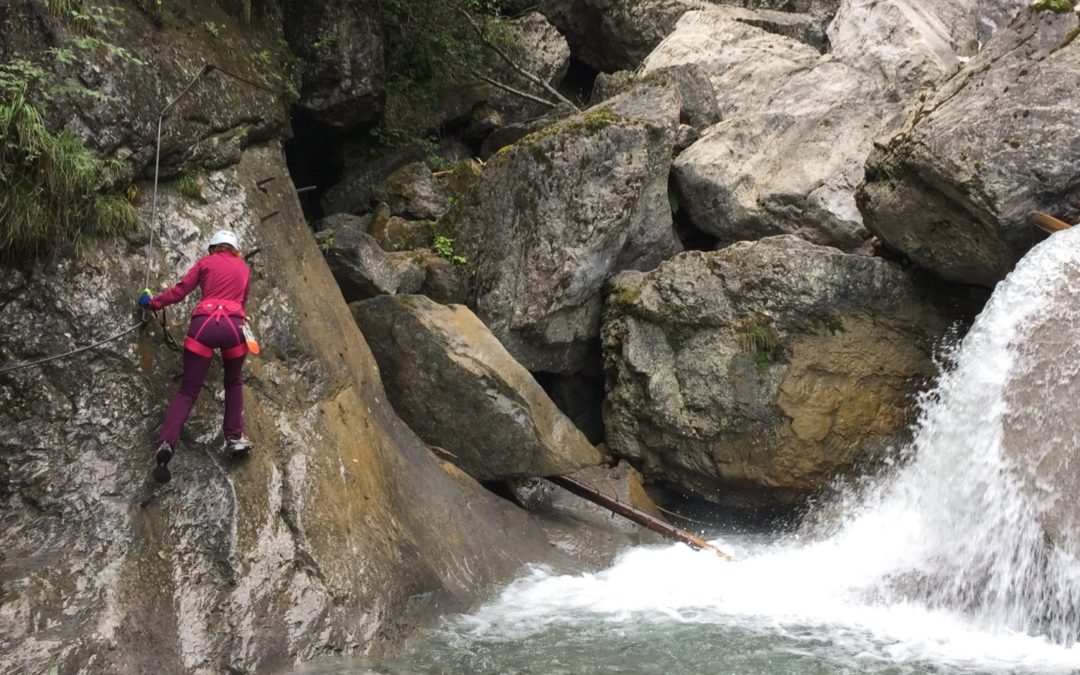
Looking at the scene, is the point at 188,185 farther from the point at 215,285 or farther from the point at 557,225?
the point at 557,225

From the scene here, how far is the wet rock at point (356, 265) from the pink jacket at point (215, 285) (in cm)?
320

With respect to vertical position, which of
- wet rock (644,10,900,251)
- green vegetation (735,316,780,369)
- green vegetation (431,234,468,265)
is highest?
wet rock (644,10,900,251)

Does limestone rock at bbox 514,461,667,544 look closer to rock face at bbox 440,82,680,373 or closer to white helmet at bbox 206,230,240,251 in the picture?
rock face at bbox 440,82,680,373

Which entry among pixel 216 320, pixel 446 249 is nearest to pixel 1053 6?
pixel 446 249

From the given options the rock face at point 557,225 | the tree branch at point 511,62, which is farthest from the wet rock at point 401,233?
the tree branch at point 511,62

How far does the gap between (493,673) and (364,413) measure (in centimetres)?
287

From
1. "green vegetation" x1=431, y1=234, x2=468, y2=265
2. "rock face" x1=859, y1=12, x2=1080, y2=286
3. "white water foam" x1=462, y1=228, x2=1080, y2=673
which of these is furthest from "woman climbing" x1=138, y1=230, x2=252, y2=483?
"rock face" x1=859, y1=12, x2=1080, y2=286

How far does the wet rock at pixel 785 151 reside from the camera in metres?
11.8

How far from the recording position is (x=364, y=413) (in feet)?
26.8

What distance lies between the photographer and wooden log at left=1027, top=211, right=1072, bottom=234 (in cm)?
868

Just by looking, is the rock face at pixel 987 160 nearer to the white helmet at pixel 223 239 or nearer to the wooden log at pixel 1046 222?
the wooden log at pixel 1046 222

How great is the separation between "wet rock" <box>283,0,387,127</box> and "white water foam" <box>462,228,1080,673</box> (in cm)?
794

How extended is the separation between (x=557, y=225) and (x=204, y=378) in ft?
18.1

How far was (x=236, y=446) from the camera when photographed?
22.3ft
